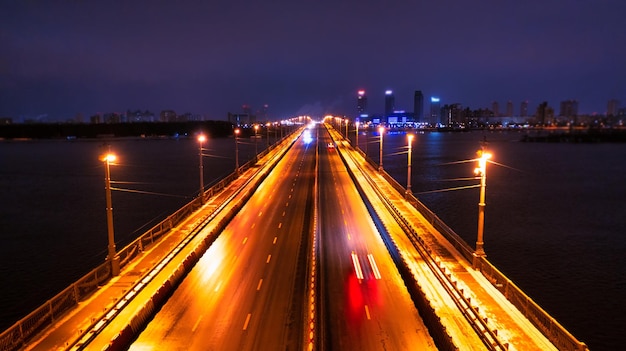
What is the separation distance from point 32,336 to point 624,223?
5952cm

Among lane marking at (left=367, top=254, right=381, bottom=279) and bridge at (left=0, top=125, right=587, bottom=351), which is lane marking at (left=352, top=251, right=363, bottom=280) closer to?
bridge at (left=0, top=125, right=587, bottom=351)

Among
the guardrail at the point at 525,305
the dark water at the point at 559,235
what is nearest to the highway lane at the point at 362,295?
the guardrail at the point at 525,305

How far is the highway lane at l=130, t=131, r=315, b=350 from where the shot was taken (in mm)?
19000

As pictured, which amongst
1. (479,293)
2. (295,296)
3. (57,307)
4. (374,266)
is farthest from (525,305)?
Answer: (57,307)

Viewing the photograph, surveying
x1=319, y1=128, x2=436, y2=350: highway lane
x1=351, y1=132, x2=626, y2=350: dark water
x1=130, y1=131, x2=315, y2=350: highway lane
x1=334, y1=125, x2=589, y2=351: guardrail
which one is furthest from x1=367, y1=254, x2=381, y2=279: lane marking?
x1=351, y1=132, x2=626, y2=350: dark water

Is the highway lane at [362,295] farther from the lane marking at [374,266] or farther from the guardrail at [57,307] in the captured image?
the guardrail at [57,307]

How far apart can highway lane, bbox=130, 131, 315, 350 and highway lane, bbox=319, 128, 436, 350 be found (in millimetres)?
1561

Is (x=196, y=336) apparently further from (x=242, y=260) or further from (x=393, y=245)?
(x=393, y=245)

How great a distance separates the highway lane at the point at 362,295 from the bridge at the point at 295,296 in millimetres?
86

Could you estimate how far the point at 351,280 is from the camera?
2578 cm

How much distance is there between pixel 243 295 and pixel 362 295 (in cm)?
628

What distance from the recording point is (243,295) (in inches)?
923

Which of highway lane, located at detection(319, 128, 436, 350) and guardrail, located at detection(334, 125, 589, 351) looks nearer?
guardrail, located at detection(334, 125, 589, 351)

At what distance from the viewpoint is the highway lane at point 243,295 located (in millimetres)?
19000
